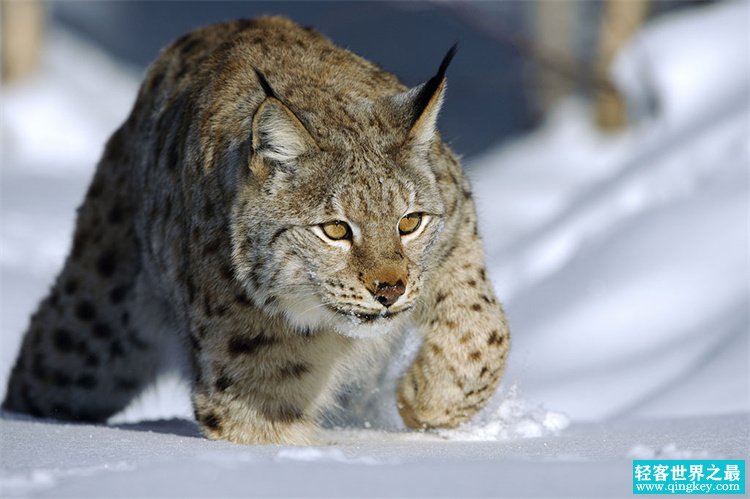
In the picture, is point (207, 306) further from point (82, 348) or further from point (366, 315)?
point (82, 348)

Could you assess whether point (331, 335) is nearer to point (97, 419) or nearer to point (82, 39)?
point (97, 419)

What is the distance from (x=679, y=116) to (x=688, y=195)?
1.86 m

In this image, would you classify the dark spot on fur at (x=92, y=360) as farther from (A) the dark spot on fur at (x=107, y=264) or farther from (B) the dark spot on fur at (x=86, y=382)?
(A) the dark spot on fur at (x=107, y=264)

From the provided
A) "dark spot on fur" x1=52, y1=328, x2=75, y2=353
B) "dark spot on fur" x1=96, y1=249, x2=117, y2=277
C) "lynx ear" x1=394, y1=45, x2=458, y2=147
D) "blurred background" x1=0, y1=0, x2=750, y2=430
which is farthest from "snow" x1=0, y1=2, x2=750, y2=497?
"lynx ear" x1=394, y1=45, x2=458, y2=147

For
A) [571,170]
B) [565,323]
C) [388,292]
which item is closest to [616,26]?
[571,170]

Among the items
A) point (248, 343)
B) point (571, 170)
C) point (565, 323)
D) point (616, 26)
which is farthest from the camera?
point (571, 170)

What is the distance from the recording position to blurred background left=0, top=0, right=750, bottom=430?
6105 millimetres

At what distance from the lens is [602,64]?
12.7 metres

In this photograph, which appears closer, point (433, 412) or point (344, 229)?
point (344, 229)

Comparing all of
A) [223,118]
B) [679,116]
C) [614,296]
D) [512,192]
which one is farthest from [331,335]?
[512,192]

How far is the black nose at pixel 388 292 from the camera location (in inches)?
134

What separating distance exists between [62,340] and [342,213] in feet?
6.23

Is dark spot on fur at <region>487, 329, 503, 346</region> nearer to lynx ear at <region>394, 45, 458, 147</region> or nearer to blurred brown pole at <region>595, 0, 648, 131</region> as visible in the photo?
lynx ear at <region>394, 45, 458, 147</region>

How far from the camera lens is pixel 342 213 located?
345 cm
